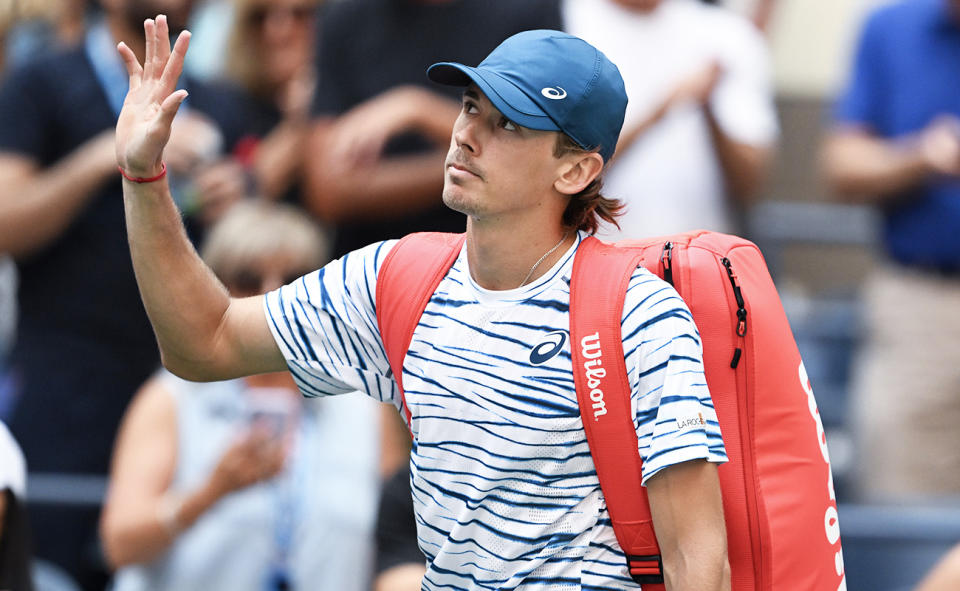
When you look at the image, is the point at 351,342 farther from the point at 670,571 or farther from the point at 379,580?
the point at 379,580

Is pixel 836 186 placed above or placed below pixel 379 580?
above

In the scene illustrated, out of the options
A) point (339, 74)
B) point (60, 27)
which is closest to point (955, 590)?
point (339, 74)

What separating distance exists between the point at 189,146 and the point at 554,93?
2.50 meters

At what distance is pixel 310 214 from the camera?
4.96 metres

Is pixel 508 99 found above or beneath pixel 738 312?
above

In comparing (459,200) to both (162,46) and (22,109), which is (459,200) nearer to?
(162,46)

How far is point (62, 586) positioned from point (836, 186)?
121 inches

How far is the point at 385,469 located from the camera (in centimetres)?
452

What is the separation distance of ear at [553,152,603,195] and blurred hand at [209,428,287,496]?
1938mm

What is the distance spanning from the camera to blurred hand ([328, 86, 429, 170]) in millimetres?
4527

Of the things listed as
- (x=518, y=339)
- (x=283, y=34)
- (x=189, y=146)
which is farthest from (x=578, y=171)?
(x=283, y=34)

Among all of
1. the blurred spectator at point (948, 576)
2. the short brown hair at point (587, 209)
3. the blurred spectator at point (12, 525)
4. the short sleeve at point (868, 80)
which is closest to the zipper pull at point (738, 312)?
the short brown hair at point (587, 209)

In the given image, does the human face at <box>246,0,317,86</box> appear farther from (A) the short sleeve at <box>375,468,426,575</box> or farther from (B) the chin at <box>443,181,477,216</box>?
(B) the chin at <box>443,181,477,216</box>

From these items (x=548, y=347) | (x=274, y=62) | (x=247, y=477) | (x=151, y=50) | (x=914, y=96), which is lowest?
(x=247, y=477)
